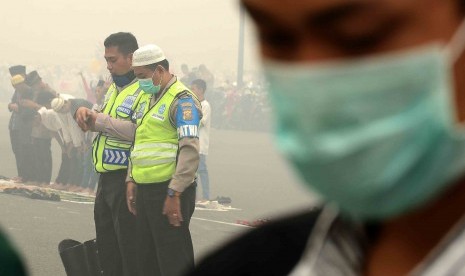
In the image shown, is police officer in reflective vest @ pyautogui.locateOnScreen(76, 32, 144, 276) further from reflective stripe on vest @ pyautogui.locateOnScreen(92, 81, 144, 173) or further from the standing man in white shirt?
the standing man in white shirt

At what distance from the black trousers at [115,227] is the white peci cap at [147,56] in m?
0.59

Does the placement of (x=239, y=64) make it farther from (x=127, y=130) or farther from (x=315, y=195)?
(x=315, y=195)

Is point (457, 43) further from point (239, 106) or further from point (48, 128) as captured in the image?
point (239, 106)

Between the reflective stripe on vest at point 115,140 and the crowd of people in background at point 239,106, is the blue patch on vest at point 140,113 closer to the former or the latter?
the reflective stripe on vest at point 115,140

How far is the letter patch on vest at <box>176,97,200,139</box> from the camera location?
17.0 ft

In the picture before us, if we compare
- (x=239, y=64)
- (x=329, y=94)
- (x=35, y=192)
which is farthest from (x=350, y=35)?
(x=239, y=64)

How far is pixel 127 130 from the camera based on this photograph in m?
5.49

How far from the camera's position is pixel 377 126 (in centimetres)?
100

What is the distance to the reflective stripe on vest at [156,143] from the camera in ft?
17.3

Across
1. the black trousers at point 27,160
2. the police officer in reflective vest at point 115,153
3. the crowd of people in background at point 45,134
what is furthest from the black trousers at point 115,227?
the black trousers at point 27,160

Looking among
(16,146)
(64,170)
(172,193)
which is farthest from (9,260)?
(16,146)

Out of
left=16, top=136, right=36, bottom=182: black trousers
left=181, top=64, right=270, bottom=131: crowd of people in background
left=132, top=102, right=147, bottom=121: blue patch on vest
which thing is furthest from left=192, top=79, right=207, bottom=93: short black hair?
left=181, top=64, right=270, bottom=131: crowd of people in background

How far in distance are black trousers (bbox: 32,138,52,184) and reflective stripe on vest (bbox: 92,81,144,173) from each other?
4.20 metres

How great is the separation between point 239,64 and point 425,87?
12.1 metres
